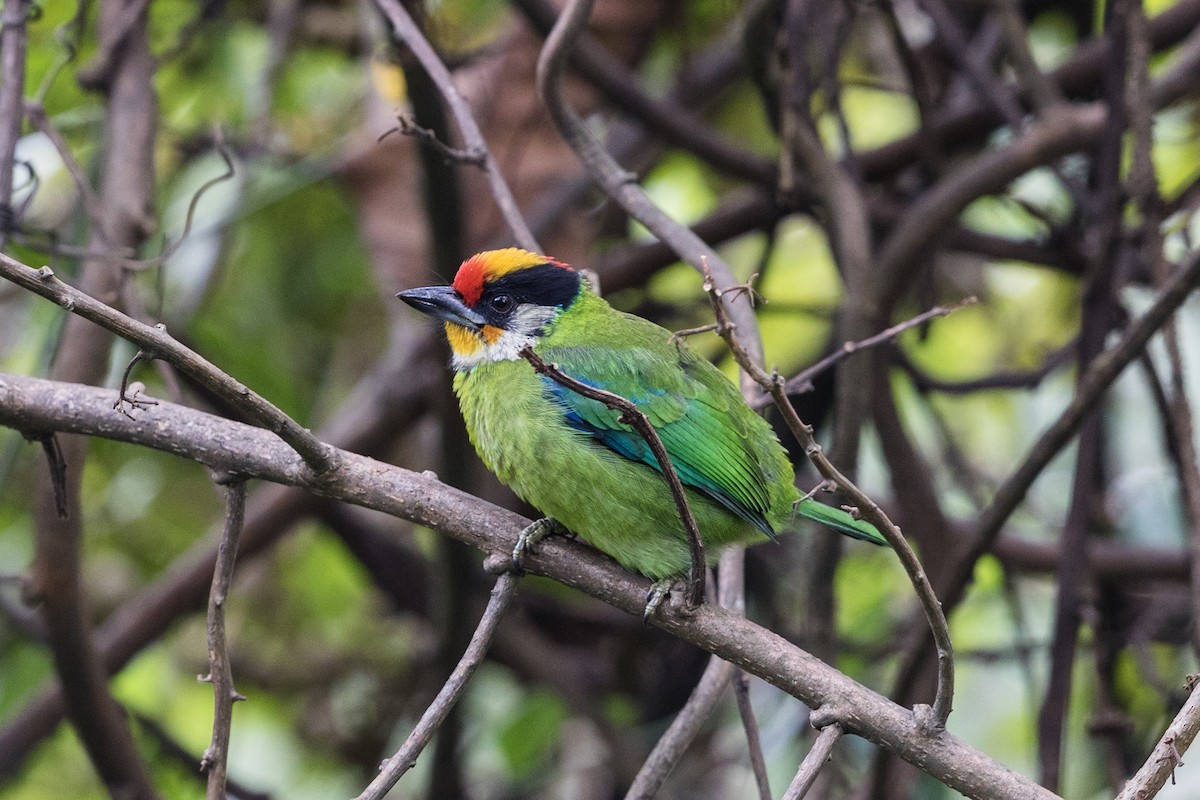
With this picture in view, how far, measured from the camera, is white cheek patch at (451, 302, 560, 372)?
2557mm

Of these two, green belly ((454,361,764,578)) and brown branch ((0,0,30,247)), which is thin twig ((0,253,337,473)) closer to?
green belly ((454,361,764,578))

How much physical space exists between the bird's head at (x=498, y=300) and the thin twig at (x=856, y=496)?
3.79 ft

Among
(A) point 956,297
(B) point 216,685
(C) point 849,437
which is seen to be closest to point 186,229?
(B) point 216,685

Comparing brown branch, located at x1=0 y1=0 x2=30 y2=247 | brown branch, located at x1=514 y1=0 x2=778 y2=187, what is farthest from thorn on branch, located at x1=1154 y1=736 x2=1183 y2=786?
brown branch, located at x1=514 y1=0 x2=778 y2=187

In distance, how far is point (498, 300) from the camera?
263cm

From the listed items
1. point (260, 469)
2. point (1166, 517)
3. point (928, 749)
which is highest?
point (1166, 517)

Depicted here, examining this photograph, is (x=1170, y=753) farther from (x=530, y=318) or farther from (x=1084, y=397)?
(x=530, y=318)

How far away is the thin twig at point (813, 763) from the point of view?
1549 mm

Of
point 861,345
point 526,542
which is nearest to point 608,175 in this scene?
point 861,345

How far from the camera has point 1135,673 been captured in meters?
3.75

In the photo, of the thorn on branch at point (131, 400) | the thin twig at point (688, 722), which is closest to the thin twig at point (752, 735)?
the thin twig at point (688, 722)

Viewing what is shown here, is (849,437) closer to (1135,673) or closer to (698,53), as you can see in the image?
(1135,673)

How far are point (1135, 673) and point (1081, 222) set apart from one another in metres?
1.35

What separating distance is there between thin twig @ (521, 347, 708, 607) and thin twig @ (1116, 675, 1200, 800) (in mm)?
587
